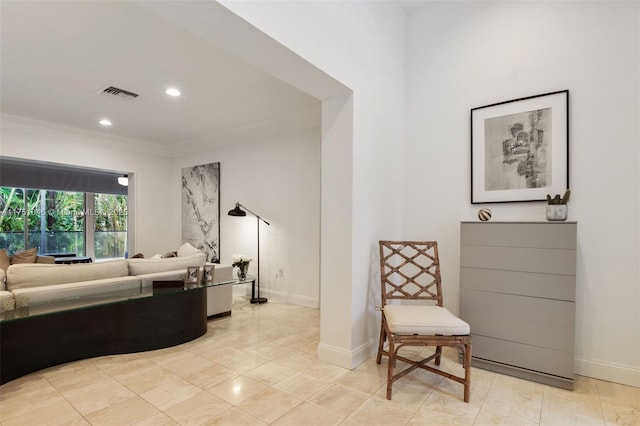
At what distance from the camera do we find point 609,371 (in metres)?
2.33

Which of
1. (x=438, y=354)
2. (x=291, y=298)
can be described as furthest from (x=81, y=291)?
(x=438, y=354)

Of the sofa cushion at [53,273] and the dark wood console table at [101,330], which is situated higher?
the sofa cushion at [53,273]

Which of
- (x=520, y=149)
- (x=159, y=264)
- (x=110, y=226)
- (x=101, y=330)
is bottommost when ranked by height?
(x=101, y=330)

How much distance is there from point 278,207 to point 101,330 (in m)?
2.64

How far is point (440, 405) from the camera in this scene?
1994 millimetres

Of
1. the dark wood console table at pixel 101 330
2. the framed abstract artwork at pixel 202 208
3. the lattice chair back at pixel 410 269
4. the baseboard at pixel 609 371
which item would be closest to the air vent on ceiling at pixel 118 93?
the framed abstract artwork at pixel 202 208

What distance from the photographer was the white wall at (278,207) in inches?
174

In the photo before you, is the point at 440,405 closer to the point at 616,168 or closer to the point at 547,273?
the point at 547,273

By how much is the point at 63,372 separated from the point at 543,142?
13.7 ft

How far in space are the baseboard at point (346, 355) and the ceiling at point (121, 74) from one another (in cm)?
268

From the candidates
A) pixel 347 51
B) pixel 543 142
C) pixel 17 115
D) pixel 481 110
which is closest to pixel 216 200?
pixel 17 115

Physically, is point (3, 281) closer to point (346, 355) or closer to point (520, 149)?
point (346, 355)

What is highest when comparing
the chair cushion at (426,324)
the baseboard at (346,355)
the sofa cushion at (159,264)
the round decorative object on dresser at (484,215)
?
the round decorative object on dresser at (484,215)

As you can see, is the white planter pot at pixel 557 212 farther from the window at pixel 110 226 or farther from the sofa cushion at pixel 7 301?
the window at pixel 110 226
